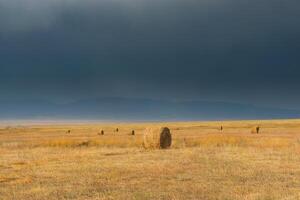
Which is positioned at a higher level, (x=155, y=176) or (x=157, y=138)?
(x=157, y=138)

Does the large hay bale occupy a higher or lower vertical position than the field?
higher

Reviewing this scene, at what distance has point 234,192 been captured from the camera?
52.4ft

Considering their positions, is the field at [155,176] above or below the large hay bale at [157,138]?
below

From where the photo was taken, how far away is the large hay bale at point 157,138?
34938 mm

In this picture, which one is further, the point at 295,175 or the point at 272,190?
the point at 295,175

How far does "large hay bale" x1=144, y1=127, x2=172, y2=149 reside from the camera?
34.9 metres

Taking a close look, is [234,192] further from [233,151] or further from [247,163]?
[233,151]

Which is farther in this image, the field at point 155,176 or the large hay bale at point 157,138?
the large hay bale at point 157,138

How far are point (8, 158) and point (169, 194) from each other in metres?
14.5

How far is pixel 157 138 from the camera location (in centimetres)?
3491

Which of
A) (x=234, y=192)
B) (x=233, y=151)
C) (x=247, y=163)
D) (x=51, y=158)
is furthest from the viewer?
(x=233, y=151)

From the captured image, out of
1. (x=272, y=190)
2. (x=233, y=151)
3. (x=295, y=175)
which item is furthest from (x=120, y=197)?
(x=233, y=151)

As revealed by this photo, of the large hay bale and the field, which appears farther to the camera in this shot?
the large hay bale

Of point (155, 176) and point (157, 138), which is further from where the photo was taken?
point (157, 138)
